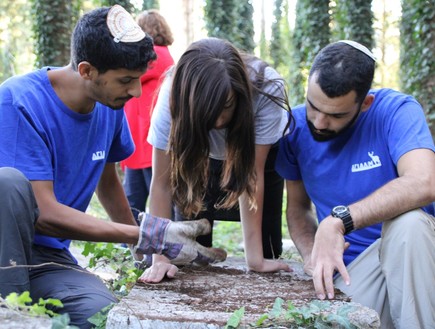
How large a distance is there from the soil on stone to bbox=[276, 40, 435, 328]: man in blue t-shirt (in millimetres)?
137

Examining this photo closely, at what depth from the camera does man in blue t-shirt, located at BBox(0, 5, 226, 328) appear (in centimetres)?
234

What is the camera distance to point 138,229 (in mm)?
2596

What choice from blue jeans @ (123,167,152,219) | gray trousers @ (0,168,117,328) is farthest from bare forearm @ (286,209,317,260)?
blue jeans @ (123,167,152,219)

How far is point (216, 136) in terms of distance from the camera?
3.17m

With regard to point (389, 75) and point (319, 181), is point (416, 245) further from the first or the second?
point (389, 75)

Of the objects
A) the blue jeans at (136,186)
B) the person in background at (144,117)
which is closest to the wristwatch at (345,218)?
the person in background at (144,117)

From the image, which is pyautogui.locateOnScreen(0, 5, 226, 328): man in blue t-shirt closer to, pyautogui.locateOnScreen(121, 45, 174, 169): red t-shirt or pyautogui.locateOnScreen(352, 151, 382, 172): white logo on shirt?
pyautogui.locateOnScreen(352, 151, 382, 172): white logo on shirt

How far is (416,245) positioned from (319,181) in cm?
78

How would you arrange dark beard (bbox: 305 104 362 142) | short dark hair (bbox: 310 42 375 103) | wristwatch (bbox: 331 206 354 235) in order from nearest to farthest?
1. wristwatch (bbox: 331 206 354 235)
2. short dark hair (bbox: 310 42 375 103)
3. dark beard (bbox: 305 104 362 142)

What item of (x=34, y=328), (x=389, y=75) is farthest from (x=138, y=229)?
(x=389, y=75)

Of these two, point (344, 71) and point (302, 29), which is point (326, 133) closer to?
Answer: point (344, 71)

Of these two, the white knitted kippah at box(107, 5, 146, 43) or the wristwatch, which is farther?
the white knitted kippah at box(107, 5, 146, 43)

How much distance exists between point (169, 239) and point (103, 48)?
878 mm

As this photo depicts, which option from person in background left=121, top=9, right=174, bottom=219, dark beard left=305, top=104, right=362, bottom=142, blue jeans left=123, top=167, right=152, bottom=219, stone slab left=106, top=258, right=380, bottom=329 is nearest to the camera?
stone slab left=106, top=258, right=380, bottom=329
